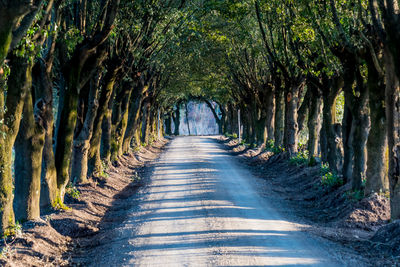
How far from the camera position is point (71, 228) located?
10.6 m

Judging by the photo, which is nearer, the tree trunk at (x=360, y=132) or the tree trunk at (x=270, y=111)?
the tree trunk at (x=360, y=132)

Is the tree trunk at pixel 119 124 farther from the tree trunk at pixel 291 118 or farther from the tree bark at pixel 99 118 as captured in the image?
the tree trunk at pixel 291 118

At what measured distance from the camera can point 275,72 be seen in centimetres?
2514

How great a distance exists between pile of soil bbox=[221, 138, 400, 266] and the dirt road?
0.69 m

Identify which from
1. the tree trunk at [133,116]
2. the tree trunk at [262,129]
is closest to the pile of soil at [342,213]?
the tree trunk at [133,116]

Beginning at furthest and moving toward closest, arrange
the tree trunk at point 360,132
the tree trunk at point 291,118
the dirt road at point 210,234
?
the tree trunk at point 291,118, the tree trunk at point 360,132, the dirt road at point 210,234

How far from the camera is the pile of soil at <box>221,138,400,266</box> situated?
28.1 ft

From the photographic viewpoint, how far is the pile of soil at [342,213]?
337 inches

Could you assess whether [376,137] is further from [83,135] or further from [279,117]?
[279,117]

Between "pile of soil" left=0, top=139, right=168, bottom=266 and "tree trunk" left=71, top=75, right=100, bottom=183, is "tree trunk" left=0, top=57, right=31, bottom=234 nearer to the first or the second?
"pile of soil" left=0, top=139, right=168, bottom=266

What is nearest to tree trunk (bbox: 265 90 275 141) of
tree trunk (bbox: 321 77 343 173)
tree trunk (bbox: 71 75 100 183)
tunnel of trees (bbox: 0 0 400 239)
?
tunnel of trees (bbox: 0 0 400 239)

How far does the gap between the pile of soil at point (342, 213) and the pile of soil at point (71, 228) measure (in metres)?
5.07

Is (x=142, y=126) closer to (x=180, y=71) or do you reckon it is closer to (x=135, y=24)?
(x=180, y=71)

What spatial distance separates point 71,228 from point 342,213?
6.63 m
